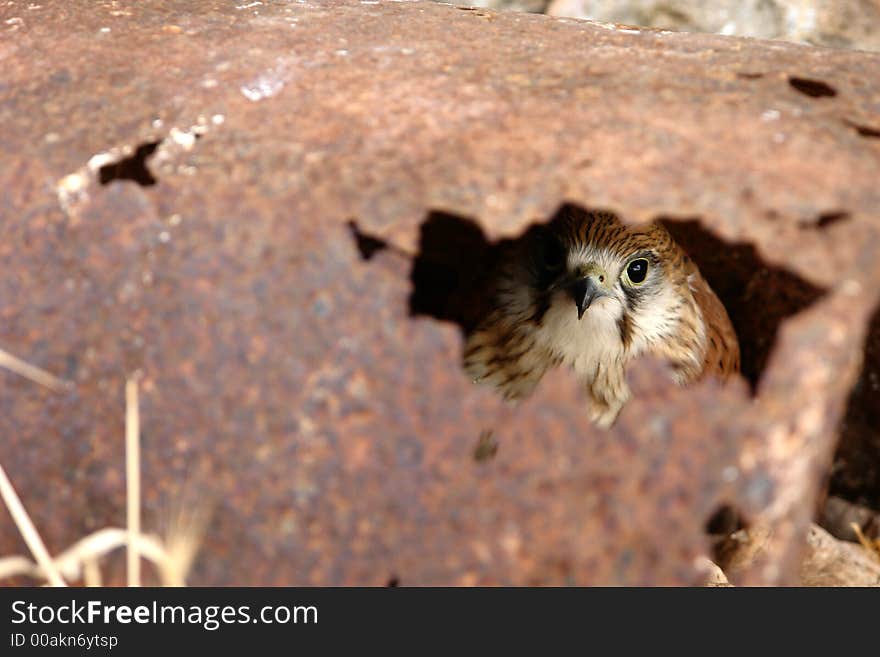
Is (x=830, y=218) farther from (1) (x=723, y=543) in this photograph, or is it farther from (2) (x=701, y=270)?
(2) (x=701, y=270)

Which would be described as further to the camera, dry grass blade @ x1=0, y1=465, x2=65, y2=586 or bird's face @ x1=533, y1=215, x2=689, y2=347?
bird's face @ x1=533, y1=215, x2=689, y2=347

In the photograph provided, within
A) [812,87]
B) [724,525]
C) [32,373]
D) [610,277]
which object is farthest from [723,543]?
[32,373]

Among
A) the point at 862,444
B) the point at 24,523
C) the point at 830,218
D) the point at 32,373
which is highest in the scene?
the point at 830,218

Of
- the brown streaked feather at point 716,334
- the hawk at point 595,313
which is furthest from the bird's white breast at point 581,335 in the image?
the brown streaked feather at point 716,334

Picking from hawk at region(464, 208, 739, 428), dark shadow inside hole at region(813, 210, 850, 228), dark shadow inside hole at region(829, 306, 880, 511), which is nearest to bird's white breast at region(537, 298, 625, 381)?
hawk at region(464, 208, 739, 428)

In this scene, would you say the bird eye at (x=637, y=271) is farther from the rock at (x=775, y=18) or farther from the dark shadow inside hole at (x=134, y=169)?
the rock at (x=775, y=18)

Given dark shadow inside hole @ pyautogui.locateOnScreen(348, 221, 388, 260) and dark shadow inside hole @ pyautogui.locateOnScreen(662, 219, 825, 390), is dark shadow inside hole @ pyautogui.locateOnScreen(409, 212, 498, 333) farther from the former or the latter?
dark shadow inside hole @ pyautogui.locateOnScreen(348, 221, 388, 260)
